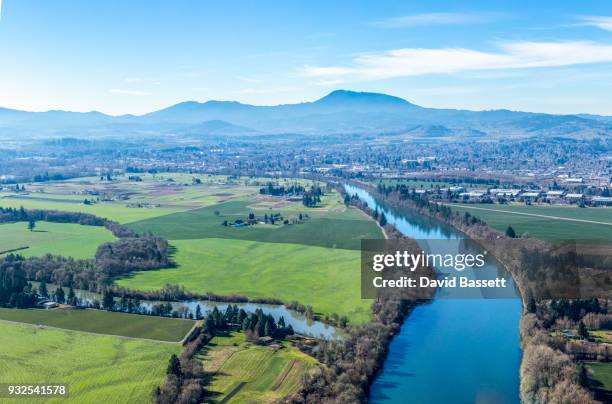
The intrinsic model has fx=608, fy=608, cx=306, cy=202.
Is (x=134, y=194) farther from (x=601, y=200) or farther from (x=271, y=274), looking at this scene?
(x=601, y=200)

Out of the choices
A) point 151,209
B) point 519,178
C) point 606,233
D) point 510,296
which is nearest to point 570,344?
point 510,296

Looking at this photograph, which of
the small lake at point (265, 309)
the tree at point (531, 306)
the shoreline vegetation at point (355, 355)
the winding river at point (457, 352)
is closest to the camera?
the shoreline vegetation at point (355, 355)

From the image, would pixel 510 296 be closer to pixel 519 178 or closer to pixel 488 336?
pixel 488 336

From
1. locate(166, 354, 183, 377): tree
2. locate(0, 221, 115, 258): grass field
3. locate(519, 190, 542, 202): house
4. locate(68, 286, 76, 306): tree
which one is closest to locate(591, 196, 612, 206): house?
locate(519, 190, 542, 202): house

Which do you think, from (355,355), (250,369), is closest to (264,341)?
(250,369)

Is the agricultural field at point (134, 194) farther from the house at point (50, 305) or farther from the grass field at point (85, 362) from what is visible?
the grass field at point (85, 362)

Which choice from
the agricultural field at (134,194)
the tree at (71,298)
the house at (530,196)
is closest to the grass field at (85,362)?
the tree at (71,298)
